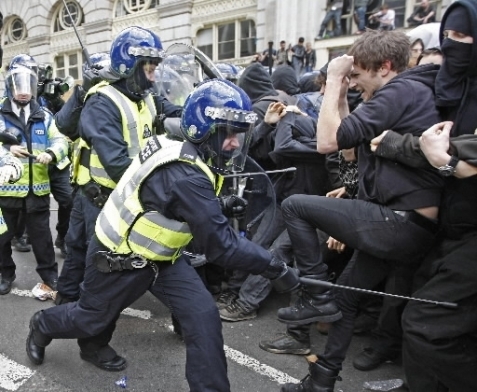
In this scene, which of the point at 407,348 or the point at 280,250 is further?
the point at 280,250

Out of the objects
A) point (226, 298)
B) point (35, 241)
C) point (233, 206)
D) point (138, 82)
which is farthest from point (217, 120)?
point (35, 241)

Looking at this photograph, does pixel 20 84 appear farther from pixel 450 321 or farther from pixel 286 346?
pixel 450 321

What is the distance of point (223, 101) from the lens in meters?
2.05

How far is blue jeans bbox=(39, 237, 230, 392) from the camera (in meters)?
2.11

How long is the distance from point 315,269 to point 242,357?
0.98 metres

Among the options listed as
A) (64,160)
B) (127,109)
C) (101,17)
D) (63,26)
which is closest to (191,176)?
(127,109)

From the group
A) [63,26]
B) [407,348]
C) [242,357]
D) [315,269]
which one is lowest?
[242,357]

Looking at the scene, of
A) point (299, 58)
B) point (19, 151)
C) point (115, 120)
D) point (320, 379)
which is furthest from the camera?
point (299, 58)

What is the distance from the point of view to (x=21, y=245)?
16.8 ft

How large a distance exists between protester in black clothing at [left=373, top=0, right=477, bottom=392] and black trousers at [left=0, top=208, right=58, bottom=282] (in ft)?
10.3

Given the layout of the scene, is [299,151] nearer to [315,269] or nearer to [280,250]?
[280,250]

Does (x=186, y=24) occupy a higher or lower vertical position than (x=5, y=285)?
higher

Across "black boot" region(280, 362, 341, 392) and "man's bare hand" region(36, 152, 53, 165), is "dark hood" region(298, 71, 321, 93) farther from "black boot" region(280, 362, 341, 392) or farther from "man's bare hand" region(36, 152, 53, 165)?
"black boot" region(280, 362, 341, 392)

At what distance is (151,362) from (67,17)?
72.1ft
